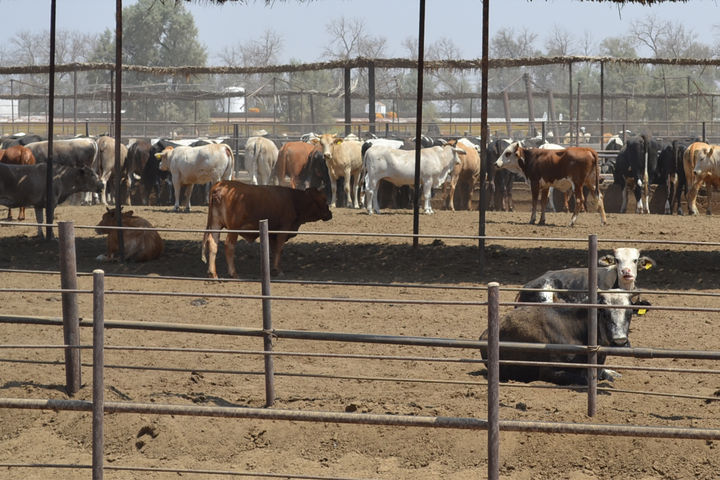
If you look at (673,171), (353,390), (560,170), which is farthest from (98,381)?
(673,171)

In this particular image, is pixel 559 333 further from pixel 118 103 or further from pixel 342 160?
pixel 342 160

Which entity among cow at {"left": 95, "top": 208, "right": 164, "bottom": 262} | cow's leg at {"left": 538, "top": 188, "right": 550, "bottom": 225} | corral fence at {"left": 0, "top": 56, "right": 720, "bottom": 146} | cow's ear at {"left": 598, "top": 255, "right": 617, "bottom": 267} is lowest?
cow at {"left": 95, "top": 208, "right": 164, "bottom": 262}

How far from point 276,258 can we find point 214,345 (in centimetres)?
400

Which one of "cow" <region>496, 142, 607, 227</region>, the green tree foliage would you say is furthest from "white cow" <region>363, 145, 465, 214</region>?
the green tree foliage

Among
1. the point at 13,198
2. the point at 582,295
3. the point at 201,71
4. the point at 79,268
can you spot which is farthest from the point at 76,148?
the point at 582,295

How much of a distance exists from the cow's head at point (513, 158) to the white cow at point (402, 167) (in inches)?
59.0

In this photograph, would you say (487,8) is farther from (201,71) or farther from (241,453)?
(201,71)

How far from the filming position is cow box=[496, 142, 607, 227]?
1695cm

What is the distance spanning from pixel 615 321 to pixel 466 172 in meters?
15.2

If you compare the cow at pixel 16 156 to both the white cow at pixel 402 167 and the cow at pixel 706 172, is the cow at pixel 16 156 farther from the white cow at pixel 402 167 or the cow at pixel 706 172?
the cow at pixel 706 172

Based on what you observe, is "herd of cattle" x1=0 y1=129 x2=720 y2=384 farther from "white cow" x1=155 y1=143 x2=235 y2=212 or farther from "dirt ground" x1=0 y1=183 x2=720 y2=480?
"dirt ground" x1=0 y1=183 x2=720 y2=480

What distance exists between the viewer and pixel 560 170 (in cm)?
1731

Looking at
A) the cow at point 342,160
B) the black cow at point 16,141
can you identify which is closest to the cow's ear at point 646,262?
the cow at point 342,160

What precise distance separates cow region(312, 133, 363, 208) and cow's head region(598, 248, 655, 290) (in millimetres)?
13622
